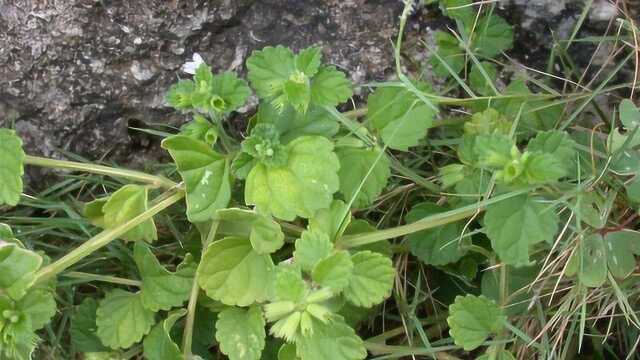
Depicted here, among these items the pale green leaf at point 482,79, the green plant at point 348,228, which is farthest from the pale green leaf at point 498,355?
the pale green leaf at point 482,79

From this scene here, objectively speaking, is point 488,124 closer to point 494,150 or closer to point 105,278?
point 494,150

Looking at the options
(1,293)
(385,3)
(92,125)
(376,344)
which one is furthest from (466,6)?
(1,293)

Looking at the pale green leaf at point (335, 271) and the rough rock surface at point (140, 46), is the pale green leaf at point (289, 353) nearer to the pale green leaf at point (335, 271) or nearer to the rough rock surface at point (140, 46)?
the pale green leaf at point (335, 271)

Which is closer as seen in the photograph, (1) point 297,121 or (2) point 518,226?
(2) point 518,226

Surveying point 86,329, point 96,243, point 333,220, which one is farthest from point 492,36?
point 86,329

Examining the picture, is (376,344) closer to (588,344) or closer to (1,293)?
(588,344)
